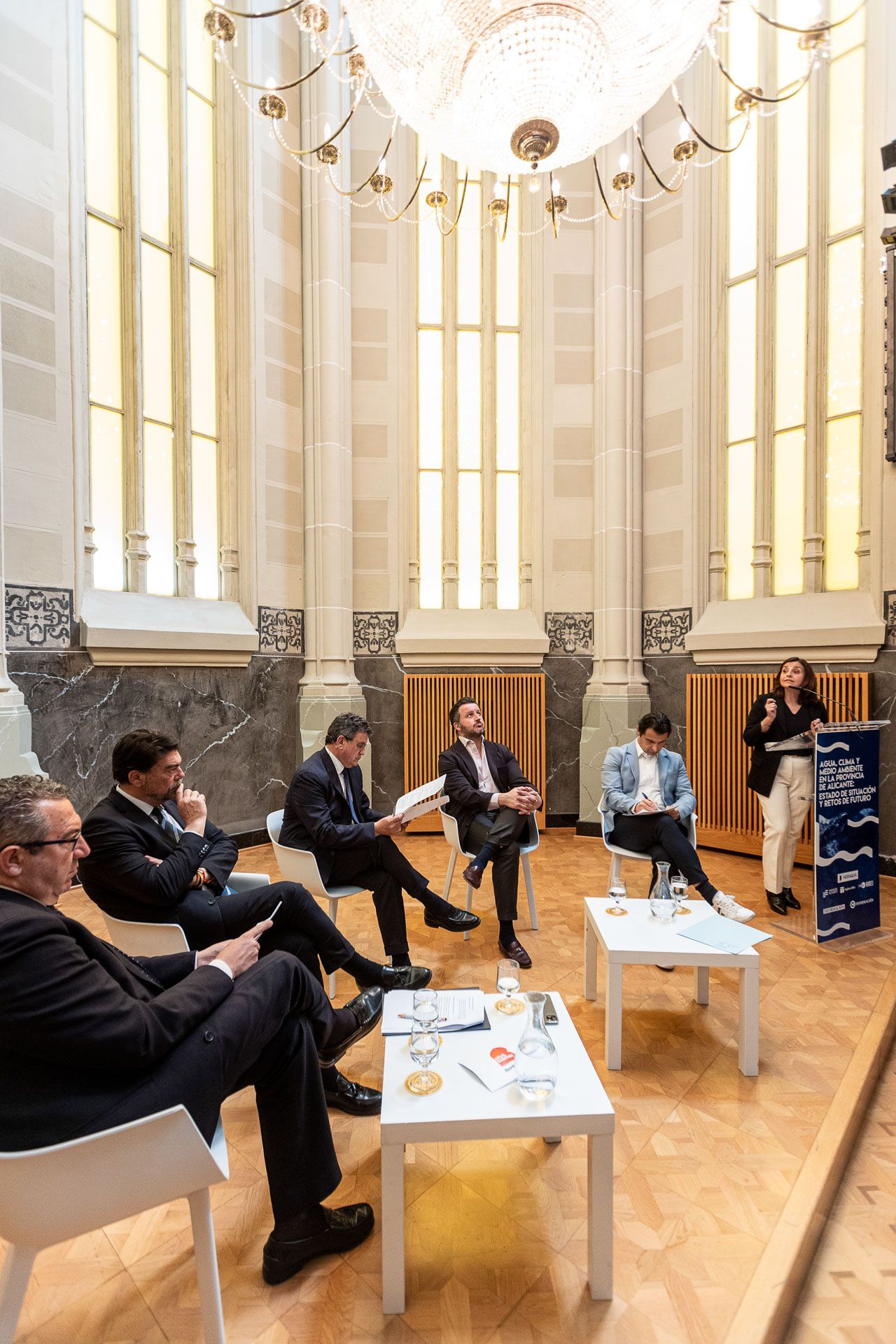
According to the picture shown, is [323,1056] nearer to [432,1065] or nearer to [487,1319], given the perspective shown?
[432,1065]

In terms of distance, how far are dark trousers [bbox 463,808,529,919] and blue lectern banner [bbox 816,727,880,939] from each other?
1520 millimetres

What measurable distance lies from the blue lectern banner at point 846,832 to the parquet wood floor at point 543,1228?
84cm

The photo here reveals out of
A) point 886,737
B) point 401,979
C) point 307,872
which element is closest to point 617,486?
point 886,737

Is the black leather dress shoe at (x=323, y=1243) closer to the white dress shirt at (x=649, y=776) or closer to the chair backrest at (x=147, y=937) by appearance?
the chair backrest at (x=147, y=937)

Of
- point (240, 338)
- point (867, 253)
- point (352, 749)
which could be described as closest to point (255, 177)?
point (240, 338)

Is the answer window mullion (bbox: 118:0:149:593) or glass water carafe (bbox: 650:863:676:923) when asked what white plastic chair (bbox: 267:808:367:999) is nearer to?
glass water carafe (bbox: 650:863:676:923)

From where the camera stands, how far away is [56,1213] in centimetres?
125

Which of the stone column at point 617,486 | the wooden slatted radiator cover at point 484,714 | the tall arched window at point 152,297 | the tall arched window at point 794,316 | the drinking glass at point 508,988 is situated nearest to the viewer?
the drinking glass at point 508,988

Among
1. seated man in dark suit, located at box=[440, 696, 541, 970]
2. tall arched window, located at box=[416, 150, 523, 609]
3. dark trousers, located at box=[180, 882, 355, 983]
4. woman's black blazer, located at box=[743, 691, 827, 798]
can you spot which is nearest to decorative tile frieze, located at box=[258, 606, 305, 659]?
tall arched window, located at box=[416, 150, 523, 609]

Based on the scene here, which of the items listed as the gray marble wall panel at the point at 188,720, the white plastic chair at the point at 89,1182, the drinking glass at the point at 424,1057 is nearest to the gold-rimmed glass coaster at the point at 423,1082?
the drinking glass at the point at 424,1057

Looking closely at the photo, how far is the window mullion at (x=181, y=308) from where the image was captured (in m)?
5.34

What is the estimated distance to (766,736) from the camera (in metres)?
4.23

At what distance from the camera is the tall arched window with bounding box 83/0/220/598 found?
497cm

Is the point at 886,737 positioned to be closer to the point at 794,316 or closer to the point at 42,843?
the point at 794,316
